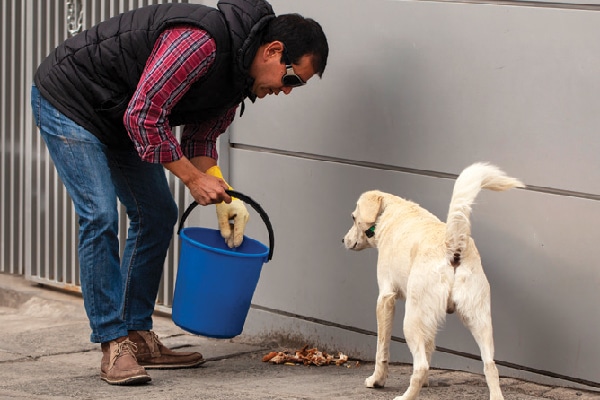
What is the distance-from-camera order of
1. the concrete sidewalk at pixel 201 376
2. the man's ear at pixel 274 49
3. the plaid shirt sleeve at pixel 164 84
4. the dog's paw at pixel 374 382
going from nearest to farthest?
the plaid shirt sleeve at pixel 164 84 < the man's ear at pixel 274 49 < the concrete sidewalk at pixel 201 376 < the dog's paw at pixel 374 382

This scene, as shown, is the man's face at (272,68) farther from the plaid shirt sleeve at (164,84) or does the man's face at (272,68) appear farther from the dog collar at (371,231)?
the dog collar at (371,231)

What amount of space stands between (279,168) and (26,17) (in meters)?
2.45

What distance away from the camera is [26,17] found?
6.75m

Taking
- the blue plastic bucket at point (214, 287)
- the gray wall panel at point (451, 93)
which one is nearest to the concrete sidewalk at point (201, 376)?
the blue plastic bucket at point (214, 287)

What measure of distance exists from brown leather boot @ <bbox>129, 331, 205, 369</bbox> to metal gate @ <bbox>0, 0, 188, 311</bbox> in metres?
1.37

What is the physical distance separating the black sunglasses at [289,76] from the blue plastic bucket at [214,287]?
61cm

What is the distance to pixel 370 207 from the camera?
4484mm

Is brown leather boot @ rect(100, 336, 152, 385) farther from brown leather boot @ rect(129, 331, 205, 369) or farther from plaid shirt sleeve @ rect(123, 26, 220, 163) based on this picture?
plaid shirt sleeve @ rect(123, 26, 220, 163)

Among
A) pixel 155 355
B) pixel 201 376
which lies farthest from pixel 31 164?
pixel 201 376

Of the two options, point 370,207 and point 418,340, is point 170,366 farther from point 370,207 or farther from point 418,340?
point 418,340

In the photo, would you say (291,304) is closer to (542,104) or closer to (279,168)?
(279,168)

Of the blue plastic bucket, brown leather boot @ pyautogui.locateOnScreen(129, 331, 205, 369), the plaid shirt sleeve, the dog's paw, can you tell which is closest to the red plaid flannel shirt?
the plaid shirt sleeve

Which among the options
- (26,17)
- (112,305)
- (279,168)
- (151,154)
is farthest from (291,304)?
(26,17)

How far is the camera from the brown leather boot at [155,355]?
16.2 feet
